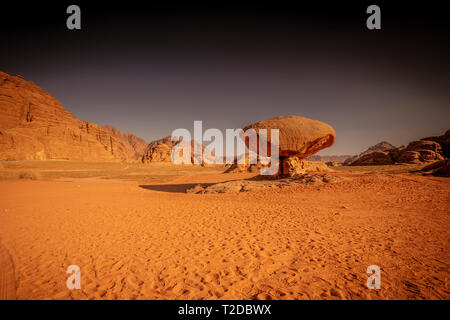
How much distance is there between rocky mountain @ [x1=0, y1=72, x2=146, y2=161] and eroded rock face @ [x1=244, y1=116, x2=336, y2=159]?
58793 mm

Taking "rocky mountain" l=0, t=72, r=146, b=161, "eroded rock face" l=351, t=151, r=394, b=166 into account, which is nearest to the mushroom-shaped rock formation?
"eroded rock face" l=351, t=151, r=394, b=166

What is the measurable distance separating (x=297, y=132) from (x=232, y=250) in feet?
34.3

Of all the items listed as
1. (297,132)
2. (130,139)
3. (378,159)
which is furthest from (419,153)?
(130,139)

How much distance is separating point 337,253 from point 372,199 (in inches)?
237

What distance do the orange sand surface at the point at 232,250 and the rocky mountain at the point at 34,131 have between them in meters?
53.3

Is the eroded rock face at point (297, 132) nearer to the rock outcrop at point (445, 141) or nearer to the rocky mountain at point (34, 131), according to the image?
the rock outcrop at point (445, 141)

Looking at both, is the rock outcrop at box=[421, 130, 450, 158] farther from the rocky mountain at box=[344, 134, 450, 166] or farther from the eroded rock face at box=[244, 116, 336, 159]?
the eroded rock face at box=[244, 116, 336, 159]

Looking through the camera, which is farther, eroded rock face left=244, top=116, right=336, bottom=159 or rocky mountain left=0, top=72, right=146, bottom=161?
rocky mountain left=0, top=72, right=146, bottom=161

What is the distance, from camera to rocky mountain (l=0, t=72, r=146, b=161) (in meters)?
42.1

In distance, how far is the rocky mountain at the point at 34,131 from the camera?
42.1 meters

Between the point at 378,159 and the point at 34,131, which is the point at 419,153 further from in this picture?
the point at 34,131

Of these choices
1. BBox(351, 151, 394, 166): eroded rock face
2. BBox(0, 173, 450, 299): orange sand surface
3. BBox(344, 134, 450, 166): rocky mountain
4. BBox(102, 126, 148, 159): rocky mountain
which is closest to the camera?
BBox(0, 173, 450, 299): orange sand surface

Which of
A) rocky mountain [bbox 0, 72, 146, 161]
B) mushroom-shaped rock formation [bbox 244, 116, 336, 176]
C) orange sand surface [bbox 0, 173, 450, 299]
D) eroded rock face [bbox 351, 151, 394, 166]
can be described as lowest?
orange sand surface [bbox 0, 173, 450, 299]

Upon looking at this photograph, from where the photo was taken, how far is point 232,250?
3.98 metres
